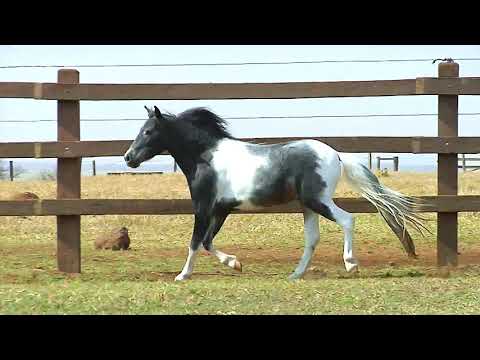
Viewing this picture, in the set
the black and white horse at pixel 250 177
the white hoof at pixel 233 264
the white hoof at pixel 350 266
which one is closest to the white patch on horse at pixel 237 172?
the black and white horse at pixel 250 177

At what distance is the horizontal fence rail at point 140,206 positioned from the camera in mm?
8281

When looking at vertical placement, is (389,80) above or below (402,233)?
above

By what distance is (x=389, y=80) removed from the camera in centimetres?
844

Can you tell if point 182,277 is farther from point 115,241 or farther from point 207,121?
point 115,241

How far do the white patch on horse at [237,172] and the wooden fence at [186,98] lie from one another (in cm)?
68

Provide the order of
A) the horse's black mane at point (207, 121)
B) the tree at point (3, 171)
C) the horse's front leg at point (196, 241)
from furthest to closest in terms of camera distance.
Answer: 1. the tree at point (3, 171)
2. the horse's black mane at point (207, 121)
3. the horse's front leg at point (196, 241)

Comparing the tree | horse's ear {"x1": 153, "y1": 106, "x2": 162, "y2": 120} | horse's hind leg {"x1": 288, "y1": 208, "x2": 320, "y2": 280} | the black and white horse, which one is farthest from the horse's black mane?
the tree

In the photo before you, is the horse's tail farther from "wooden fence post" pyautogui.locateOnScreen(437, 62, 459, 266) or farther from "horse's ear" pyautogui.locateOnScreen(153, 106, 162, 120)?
"horse's ear" pyautogui.locateOnScreen(153, 106, 162, 120)

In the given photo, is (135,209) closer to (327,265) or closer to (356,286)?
(327,265)

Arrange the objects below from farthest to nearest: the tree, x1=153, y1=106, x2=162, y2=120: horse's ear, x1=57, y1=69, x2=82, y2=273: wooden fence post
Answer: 1. the tree
2. x1=57, y1=69, x2=82, y2=273: wooden fence post
3. x1=153, y1=106, x2=162, y2=120: horse's ear

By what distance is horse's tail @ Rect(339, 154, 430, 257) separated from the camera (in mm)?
7773

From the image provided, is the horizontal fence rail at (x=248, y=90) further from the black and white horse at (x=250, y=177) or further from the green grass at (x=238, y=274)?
the green grass at (x=238, y=274)

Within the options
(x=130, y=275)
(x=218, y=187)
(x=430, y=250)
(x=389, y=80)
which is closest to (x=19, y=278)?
(x=130, y=275)

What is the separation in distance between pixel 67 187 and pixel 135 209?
82cm
